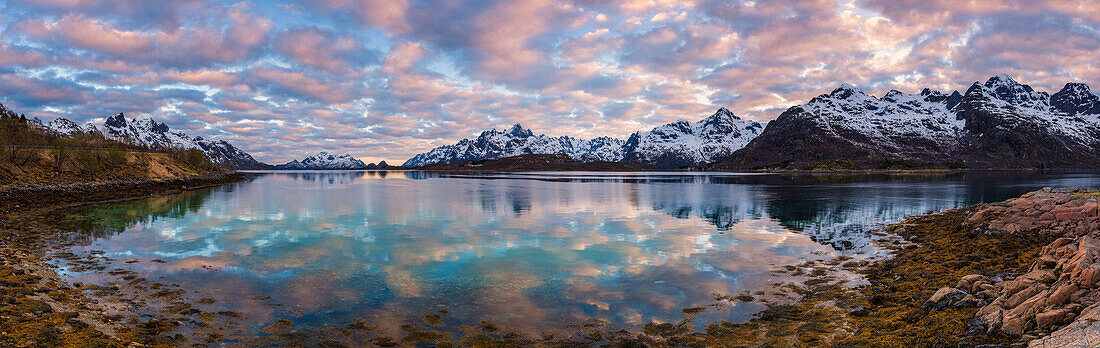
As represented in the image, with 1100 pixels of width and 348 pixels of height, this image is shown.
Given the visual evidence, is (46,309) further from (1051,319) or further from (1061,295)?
(1061,295)

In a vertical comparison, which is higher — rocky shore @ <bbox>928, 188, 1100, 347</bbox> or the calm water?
rocky shore @ <bbox>928, 188, 1100, 347</bbox>

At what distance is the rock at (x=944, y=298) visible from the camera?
48.6ft

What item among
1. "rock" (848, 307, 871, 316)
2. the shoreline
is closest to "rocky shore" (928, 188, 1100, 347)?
the shoreline

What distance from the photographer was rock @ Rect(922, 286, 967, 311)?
14812 mm

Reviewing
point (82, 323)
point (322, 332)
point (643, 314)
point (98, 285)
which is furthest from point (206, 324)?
point (643, 314)

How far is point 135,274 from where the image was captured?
22250 millimetres

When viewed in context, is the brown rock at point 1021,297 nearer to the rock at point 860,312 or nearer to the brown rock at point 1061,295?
the brown rock at point 1061,295

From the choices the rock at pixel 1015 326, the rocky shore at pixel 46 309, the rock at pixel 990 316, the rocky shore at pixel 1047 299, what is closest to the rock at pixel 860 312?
the rocky shore at pixel 1047 299

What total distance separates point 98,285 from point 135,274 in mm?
2602

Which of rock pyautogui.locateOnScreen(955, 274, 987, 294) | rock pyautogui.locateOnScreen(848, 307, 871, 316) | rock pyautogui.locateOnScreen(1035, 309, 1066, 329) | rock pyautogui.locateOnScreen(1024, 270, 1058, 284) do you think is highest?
rock pyautogui.locateOnScreen(1024, 270, 1058, 284)

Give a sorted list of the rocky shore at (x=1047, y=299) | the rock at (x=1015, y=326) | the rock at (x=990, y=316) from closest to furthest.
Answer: the rocky shore at (x=1047, y=299) → the rock at (x=1015, y=326) → the rock at (x=990, y=316)

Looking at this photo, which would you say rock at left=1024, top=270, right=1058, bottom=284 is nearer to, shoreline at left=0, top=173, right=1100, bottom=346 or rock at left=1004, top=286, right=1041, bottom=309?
shoreline at left=0, top=173, right=1100, bottom=346

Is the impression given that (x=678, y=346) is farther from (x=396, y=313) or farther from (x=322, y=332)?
(x=322, y=332)

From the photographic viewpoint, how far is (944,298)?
595 inches
